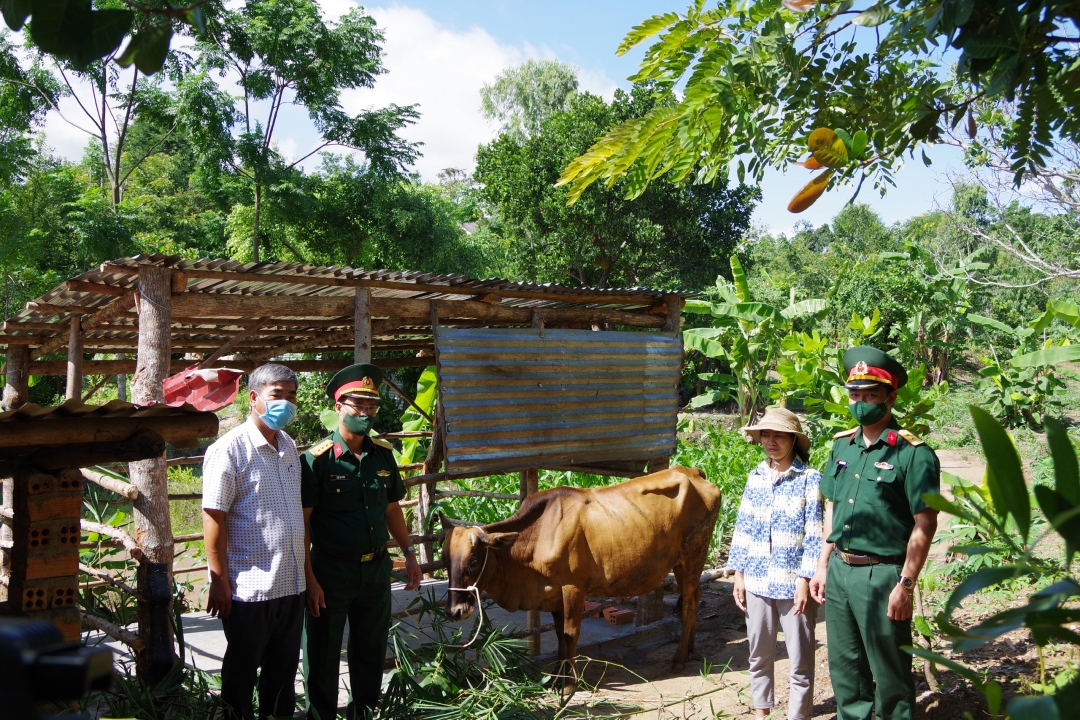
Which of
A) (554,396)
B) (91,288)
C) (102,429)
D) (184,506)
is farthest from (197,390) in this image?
(184,506)

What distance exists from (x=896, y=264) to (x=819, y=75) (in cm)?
1869

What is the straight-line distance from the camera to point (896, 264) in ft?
68.2

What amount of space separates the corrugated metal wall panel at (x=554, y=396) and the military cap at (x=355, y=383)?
1526 mm

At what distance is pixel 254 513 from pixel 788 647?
2.86 m

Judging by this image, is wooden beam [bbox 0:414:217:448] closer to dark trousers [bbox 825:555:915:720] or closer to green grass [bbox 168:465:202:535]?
dark trousers [bbox 825:555:915:720]

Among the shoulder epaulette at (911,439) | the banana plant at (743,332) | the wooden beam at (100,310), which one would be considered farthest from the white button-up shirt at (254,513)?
the banana plant at (743,332)

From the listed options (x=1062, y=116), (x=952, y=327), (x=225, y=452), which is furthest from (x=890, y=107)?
(x=952, y=327)

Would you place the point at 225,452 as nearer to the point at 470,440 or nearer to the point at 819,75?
the point at 470,440

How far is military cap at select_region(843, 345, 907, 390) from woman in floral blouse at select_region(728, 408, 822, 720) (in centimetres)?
53

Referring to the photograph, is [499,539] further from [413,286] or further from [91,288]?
[91,288]

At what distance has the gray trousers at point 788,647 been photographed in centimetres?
447

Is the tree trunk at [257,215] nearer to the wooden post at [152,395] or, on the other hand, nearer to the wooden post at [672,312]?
the wooden post at [672,312]

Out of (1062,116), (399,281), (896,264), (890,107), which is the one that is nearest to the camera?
(1062,116)

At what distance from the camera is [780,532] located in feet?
15.2
